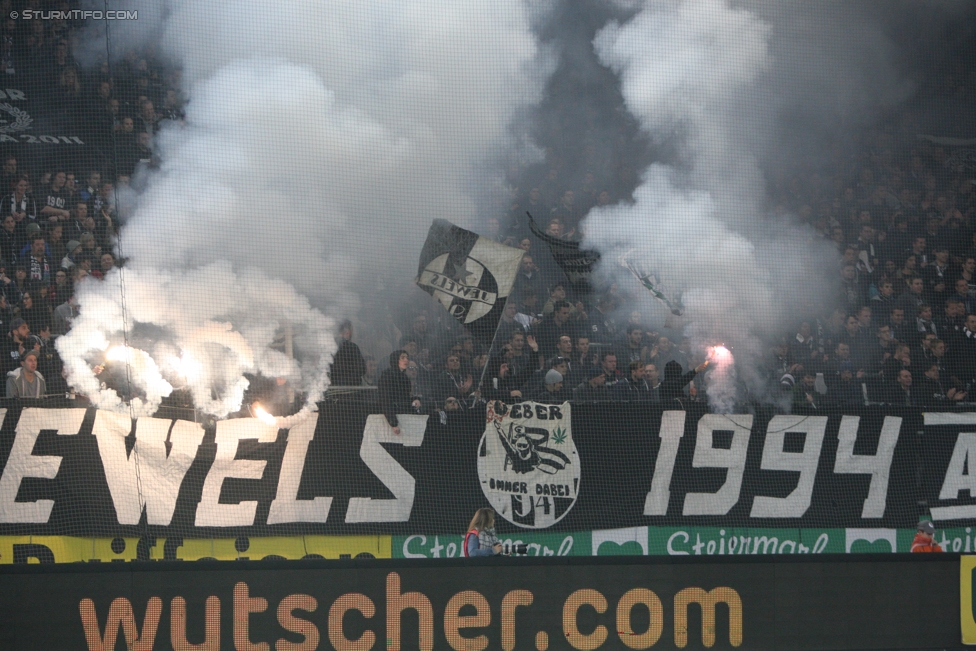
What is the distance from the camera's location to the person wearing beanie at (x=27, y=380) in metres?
6.56

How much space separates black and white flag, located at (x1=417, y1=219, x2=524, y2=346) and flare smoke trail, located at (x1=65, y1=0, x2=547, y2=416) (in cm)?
26

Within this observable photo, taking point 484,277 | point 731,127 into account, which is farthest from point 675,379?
point 731,127

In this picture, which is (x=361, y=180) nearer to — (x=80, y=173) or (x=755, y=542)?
(x=80, y=173)

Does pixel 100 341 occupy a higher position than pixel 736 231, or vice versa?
pixel 736 231

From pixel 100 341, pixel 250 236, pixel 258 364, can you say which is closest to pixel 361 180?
pixel 250 236

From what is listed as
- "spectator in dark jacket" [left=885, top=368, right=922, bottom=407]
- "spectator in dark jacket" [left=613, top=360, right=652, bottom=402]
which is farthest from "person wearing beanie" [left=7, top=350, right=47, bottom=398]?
"spectator in dark jacket" [left=885, top=368, right=922, bottom=407]

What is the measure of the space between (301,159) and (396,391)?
8.95 ft

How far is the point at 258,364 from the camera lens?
7.48 m

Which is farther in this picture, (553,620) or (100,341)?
(100,341)

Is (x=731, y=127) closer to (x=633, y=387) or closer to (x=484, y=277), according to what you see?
(x=484, y=277)

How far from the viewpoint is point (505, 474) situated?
672cm

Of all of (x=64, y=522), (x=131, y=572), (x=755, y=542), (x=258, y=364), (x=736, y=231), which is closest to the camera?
(x=131, y=572)

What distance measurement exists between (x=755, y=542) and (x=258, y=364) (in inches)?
154

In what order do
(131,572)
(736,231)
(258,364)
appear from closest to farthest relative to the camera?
(131,572) < (258,364) < (736,231)
